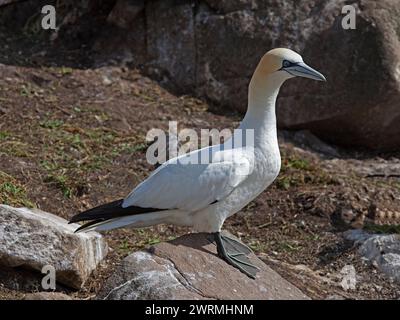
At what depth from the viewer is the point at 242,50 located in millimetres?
9242

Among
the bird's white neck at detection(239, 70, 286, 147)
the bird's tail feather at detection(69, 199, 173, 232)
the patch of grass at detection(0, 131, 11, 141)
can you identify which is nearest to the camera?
the bird's tail feather at detection(69, 199, 173, 232)

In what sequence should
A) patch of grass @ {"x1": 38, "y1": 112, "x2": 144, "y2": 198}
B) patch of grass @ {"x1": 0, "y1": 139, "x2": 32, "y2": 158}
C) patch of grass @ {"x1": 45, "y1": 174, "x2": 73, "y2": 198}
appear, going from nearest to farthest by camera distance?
1. patch of grass @ {"x1": 45, "y1": 174, "x2": 73, "y2": 198}
2. patch of grass @ {"x1": 38, "y1": 112, "x2": 144, "y2": 198}
3. patch of grass @ {"x1": 0, "y1": 139, "x2": 32, "y2": 158}

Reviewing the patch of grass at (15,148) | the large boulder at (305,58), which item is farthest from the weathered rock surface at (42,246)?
the large boulder at (305,58)

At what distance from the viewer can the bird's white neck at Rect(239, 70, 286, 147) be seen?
5.69 meters

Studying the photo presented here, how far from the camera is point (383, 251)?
6.55 m

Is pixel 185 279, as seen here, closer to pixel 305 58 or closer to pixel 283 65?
pixel 283 65

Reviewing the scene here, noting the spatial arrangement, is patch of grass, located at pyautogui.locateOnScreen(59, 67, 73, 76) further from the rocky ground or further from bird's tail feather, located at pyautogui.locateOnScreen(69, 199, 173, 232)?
bird's tail feather, located at pyautogui.locateOnScreen(69, 199, 173, 232)

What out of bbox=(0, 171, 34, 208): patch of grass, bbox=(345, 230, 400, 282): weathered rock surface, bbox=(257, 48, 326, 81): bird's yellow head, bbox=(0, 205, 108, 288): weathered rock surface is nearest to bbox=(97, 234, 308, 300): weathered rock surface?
bbox=(0, 205, 108, 288): weathered rock surface

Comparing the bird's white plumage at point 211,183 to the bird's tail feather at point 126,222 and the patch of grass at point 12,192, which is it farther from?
the patch of grass at point 12,192

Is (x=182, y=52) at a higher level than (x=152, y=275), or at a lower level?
higher

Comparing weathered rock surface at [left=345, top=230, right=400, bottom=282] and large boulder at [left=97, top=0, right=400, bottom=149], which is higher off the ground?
large boulder at [left=97, top=0, right=400, bottom=149]

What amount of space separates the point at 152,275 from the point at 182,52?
15.6 feet

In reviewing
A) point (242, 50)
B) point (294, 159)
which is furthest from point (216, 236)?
point (242, 50)

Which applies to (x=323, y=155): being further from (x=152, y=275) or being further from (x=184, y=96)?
(x=152, y=275)
